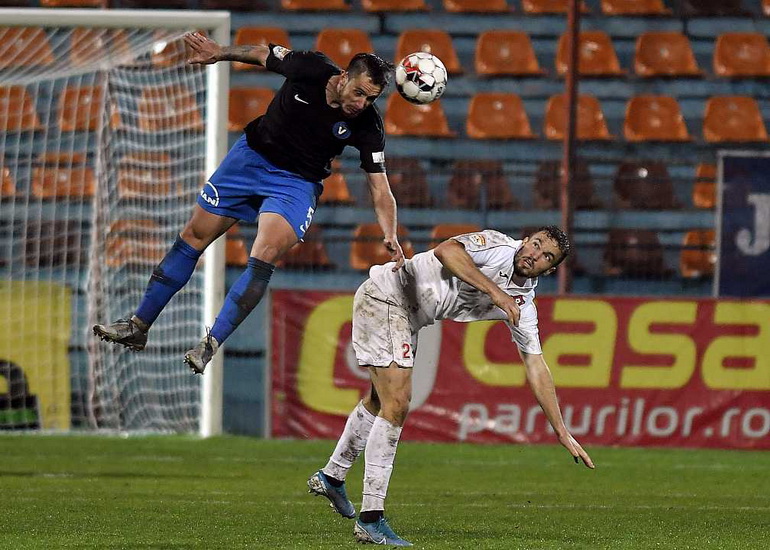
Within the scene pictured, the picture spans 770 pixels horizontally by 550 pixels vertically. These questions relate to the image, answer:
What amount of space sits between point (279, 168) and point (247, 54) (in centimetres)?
64

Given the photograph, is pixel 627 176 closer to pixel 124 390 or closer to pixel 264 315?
pixel 264 315

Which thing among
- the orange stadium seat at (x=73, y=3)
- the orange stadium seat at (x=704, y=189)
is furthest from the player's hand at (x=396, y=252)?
the orange stadium seat at (x=73, y=3)

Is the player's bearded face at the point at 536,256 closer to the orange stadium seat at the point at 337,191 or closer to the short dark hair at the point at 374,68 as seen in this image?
the short dark hair at the point at 374,68

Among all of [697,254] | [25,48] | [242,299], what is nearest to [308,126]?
[242,299]

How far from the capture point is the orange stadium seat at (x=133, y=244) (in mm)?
13305

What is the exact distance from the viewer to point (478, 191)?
45.4ft

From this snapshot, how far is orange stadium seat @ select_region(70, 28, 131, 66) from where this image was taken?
1342 centimetres

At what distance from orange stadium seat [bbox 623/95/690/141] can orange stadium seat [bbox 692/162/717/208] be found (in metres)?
1.05

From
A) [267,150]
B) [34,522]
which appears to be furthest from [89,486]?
[267,150]

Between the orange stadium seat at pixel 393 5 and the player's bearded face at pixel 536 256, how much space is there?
32.4 ft

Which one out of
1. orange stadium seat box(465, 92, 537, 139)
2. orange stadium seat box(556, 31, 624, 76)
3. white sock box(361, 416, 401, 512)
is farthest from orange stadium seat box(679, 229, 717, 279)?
white sock box(361, 416, 401, 512)

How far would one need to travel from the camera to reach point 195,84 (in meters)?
13.5

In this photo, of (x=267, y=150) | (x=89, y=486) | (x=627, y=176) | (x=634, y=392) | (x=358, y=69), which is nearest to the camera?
(x=358, y=69)

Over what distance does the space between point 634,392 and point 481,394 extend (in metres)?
1.36
